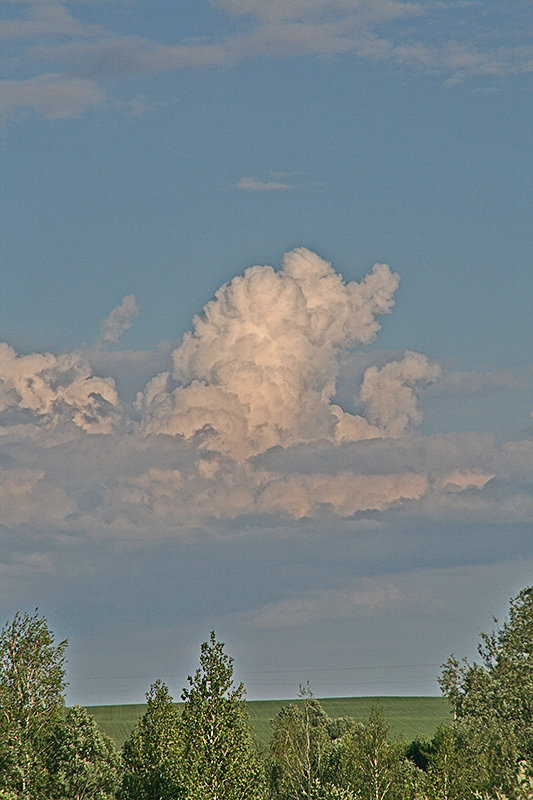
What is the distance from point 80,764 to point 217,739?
165ft

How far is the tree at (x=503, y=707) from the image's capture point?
99438mm

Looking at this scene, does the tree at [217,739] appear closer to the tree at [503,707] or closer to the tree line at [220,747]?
the tree line at [220,747]

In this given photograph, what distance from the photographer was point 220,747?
7144 cm

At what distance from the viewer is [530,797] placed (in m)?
52.7

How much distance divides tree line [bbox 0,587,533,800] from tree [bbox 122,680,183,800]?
90 millimetres

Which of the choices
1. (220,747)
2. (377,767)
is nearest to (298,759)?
(377,767)

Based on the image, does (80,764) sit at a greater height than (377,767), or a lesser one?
greater

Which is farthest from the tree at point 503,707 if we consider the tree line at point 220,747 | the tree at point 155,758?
the tree at point 155,758

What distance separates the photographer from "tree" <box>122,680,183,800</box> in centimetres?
9386

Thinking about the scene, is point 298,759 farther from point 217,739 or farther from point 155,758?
point 217,739

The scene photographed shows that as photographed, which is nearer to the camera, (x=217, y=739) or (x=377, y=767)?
(x=217, y=739)

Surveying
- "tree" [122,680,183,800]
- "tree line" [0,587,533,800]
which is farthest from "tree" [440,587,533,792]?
"tree" [122,680,183,800]

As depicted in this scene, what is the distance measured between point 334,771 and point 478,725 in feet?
56.1

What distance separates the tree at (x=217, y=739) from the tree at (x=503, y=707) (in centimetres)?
2698
